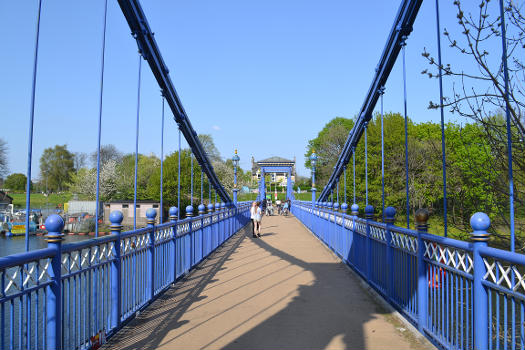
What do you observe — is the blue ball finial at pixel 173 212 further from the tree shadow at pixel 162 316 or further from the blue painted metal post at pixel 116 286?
the blue painted metal post at pixel 116 286

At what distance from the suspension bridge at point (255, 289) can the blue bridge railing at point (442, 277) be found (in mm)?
14

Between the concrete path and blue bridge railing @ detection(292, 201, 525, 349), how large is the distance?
1.09ft

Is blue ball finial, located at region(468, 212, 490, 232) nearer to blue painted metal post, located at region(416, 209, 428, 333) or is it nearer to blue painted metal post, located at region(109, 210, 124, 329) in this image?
blue painted metal post, located at region(416, 209, 428, 333)

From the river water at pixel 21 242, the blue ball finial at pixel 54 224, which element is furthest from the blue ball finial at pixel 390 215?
the river water at pixel 21 242

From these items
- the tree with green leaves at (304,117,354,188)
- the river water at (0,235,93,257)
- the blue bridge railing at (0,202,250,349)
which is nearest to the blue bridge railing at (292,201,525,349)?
the blue bridge railing at (0,202,250,349)

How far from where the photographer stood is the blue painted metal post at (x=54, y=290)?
314 centimetres

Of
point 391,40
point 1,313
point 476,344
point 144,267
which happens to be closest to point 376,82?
point 391,40

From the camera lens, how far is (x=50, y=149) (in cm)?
6694

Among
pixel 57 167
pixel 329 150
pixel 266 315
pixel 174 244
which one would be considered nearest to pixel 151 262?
pixel 174 244

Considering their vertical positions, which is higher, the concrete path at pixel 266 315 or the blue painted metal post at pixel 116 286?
the blue painted metal post at pixel 116 286

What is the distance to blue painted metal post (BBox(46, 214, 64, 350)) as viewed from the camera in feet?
10.3

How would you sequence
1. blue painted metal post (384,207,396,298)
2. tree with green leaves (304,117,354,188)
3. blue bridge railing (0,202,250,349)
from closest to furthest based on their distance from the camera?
1. blue bridge railing (0,202,250,349)
2. blue painted metal post (384,207,396,298)
3. tree with green leaves (304,117,354,188)

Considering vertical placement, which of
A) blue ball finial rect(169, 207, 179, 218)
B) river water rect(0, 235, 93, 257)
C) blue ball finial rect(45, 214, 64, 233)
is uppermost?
blue ball finial rect(45, 214, 64, 233)

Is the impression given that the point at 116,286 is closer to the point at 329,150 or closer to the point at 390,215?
the point at 390,215
